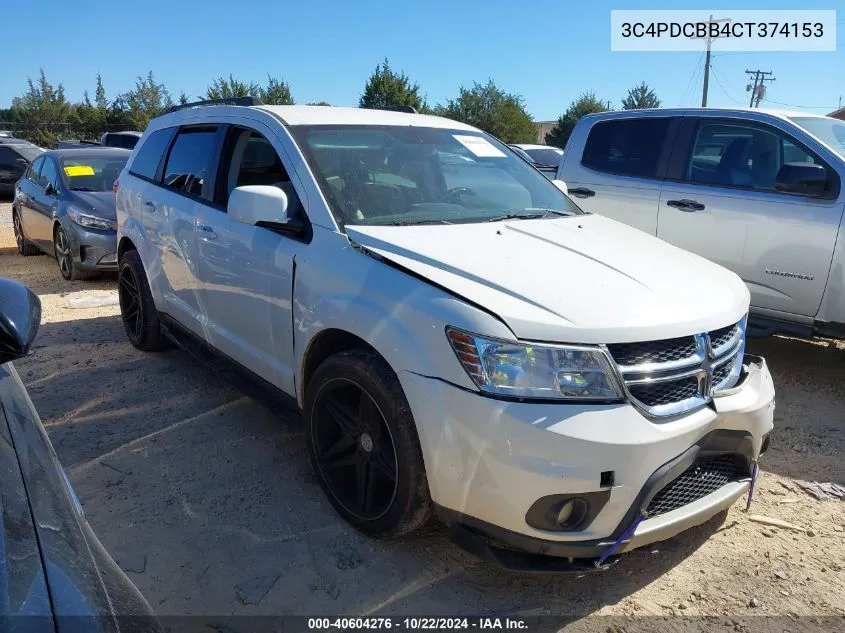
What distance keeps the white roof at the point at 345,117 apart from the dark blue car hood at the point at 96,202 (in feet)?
15.9

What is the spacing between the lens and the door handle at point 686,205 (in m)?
5.18

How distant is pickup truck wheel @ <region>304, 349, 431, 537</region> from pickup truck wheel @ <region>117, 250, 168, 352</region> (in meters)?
2.53

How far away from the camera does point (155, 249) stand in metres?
4.65

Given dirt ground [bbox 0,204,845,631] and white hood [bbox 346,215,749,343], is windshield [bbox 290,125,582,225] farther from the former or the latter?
dirt ground [bbox 0,204,845,631]

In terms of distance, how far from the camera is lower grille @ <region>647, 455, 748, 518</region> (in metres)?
2.40

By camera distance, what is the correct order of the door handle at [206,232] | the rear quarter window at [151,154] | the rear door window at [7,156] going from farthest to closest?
1. the rear door window at [7,156]
2. the rear quarter window at [151,154]
3. the door handle at [206,232]

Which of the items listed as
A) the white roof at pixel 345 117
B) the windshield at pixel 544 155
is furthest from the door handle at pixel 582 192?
the windshield at pixel 544 155

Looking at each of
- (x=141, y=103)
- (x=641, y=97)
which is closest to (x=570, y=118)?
(x=641, y=97)

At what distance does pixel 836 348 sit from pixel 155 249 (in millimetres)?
5425

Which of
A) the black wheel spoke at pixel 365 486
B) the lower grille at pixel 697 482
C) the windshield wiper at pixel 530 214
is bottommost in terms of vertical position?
the black wheel spoke at pixel 365 486

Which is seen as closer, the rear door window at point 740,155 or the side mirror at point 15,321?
the side mirror at point 15,321

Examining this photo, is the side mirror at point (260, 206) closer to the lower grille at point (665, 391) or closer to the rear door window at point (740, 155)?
the lower grille at point (665, 391)

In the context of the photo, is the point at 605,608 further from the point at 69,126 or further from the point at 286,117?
the point at 69,126

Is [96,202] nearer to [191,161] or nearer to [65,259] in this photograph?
[65,259]
